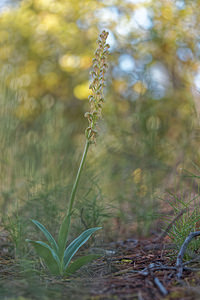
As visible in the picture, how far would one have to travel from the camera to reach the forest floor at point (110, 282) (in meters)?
1.00

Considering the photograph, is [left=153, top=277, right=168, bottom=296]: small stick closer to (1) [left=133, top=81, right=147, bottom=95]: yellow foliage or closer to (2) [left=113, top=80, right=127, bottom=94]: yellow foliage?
(1) [left=133, top=81, right=147, bottom=95]: yellow foliage

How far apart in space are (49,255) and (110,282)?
280 millimetres

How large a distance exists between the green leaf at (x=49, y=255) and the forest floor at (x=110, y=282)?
38 mm

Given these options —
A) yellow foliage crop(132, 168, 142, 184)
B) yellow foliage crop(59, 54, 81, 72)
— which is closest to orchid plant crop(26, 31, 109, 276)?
yellow foliage crop(132, 168, 142, 184)

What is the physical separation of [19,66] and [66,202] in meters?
5.49

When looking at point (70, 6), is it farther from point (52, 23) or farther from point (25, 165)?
point (25, 165)

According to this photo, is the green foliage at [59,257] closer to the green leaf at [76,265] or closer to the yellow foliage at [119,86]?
the green leaf at [76,265]

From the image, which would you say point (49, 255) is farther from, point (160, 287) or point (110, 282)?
point (160, 287)

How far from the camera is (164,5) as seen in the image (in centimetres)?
305

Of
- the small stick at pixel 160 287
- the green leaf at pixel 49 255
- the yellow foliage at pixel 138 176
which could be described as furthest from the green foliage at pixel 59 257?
the yellow foliage at pixel 138 176

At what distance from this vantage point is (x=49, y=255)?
1260 millimetres

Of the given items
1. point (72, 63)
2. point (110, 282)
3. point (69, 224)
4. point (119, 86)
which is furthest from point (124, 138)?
point (72, 63)

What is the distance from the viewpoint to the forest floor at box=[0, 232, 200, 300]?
1.00 metres

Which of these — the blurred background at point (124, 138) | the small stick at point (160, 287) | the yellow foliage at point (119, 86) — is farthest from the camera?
the yellow foliage at point (119, 86)
